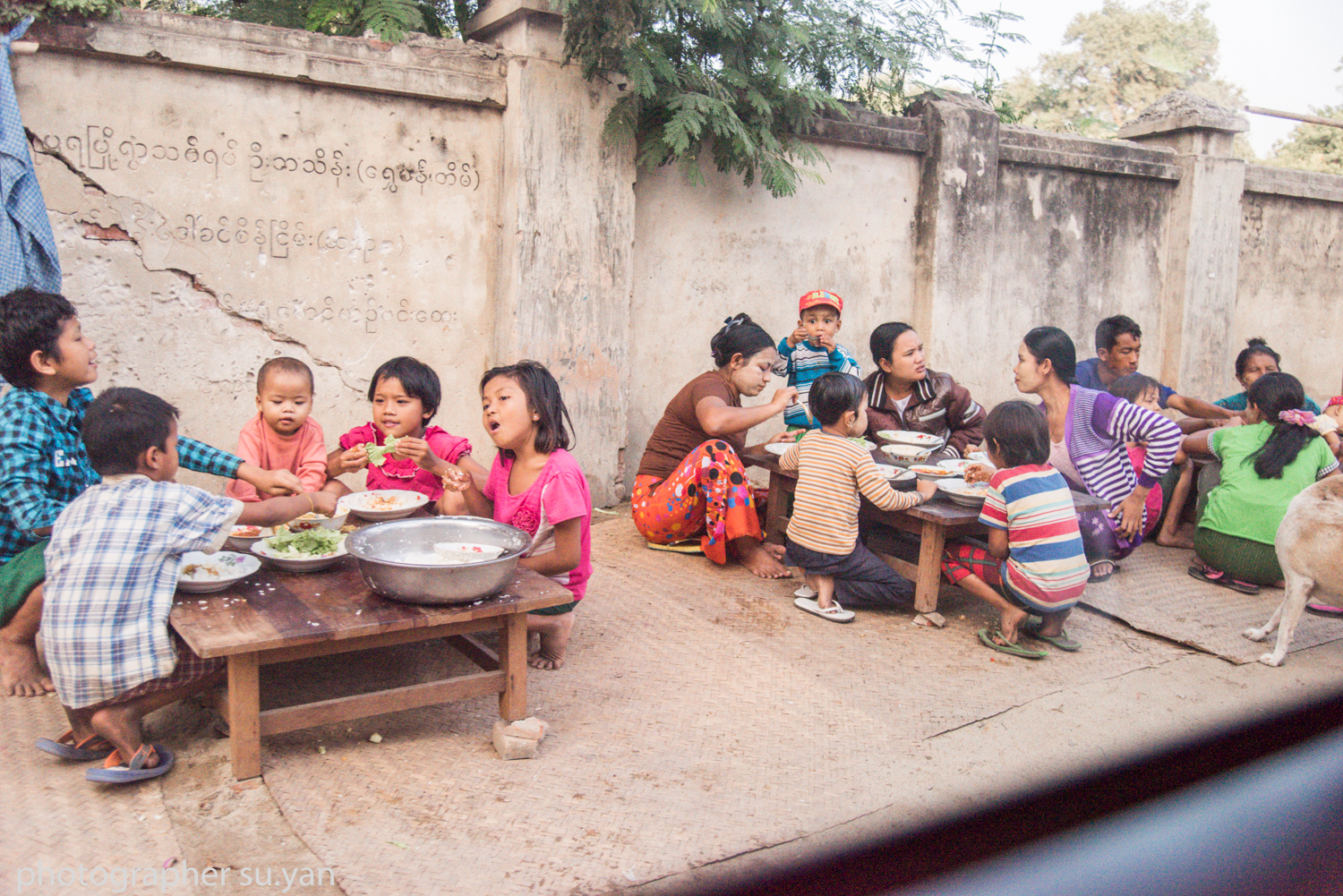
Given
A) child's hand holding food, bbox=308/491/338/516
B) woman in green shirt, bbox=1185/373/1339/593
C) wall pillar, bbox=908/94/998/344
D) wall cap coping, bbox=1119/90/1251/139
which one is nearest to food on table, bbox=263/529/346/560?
child's hand holding food, bbox=308/491/338/516

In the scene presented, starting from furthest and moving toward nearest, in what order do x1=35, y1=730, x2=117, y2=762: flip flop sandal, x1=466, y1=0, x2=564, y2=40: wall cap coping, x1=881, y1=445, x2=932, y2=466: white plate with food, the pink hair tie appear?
x1=466, y1=0, x2=564, y2=40: wall cap coping → x1=881, y1=445, x2=932, y2=466: white plate with food → the pink hair tie → x1=35, y1=730, x2=117, y2=762: flip flop sandal

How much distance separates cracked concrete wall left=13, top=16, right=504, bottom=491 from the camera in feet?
14.7

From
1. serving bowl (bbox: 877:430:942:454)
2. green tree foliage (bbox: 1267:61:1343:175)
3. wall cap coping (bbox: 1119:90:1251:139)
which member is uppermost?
green tree foliage (bbox: 1267:61:1343:175)

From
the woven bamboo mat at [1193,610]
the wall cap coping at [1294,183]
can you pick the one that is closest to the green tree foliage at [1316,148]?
the wall cap coping at [1294,183]

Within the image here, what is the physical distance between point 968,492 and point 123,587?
3.23 meters

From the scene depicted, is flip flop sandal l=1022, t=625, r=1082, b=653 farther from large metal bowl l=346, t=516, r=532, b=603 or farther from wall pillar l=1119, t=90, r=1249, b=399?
wall pillar l=1119, t=90, r=1249, b=399

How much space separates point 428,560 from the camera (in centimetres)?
294

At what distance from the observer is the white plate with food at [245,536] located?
10.6ft

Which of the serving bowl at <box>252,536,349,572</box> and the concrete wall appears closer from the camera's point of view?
the serving bowl at <box>252,536,349,572</box>

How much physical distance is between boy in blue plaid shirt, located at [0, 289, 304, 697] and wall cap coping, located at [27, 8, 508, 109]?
71.6 inches

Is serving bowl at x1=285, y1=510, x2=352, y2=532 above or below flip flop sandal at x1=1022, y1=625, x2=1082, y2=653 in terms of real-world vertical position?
above

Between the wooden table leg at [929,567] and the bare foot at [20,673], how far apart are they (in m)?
3.43

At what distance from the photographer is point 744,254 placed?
6316mm

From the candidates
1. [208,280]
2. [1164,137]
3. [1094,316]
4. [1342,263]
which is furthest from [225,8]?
[1342,263]
